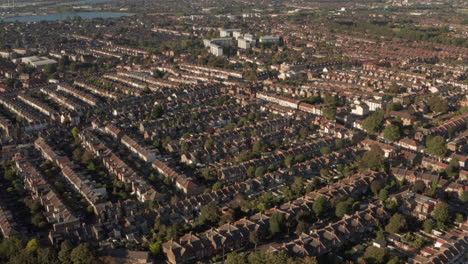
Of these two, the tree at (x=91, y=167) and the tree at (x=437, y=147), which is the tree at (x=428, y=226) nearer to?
the tree at (x=437, y=147)

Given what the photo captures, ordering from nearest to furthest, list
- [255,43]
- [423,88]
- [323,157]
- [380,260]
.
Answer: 1. [380,260]
2. [323,157]
3. [423,88]
4. [255,43]

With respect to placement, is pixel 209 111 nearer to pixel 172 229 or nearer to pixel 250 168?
pixel 250 168

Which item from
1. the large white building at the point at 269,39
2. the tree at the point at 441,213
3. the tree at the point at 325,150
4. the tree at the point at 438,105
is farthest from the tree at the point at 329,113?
the large white building at the point at 269,39

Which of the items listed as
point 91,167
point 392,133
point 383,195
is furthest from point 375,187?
point 91,167

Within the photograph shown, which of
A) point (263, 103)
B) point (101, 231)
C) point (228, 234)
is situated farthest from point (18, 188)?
point (263, 103)

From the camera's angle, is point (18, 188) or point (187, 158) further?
point (187, 158)
